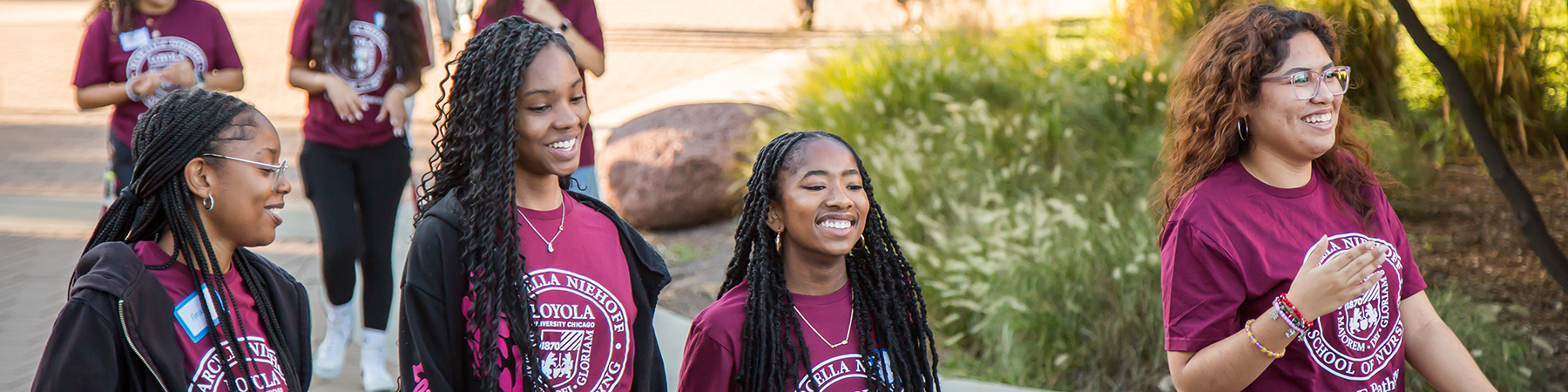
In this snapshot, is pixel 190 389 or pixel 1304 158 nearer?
pixel 190 389

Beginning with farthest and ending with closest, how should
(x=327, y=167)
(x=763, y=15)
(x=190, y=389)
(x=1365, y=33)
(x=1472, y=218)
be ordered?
(x=763, y=15), (x=1365, y=33), (x=1472, y=218), (x=327, y=167), (x=190, y=389)

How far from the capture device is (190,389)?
7.00 feet

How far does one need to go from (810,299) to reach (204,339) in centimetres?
115

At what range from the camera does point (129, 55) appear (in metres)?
3.98

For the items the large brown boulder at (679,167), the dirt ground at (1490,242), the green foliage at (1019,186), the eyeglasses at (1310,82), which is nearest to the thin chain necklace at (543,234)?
the eyeglasses at (1310,82)

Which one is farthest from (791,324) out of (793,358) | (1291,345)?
(1291,345)

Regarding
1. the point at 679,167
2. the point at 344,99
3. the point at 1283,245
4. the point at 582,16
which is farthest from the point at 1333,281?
the point at 679,167

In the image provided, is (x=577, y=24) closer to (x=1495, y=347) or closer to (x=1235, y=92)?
(x=1235, y=92)

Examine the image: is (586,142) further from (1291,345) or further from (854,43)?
(854,43)

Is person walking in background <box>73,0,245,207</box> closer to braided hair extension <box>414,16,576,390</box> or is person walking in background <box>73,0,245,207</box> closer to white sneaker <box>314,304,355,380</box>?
white sneaker <box>314,304,355,380</box>

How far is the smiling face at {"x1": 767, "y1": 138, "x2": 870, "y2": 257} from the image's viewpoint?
2.39m

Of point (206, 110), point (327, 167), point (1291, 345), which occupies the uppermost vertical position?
point (206, 110)

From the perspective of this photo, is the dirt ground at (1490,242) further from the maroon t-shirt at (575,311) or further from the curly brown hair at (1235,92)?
the maroon t-shirt at (575,311)

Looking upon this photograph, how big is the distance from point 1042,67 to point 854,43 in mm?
1556
